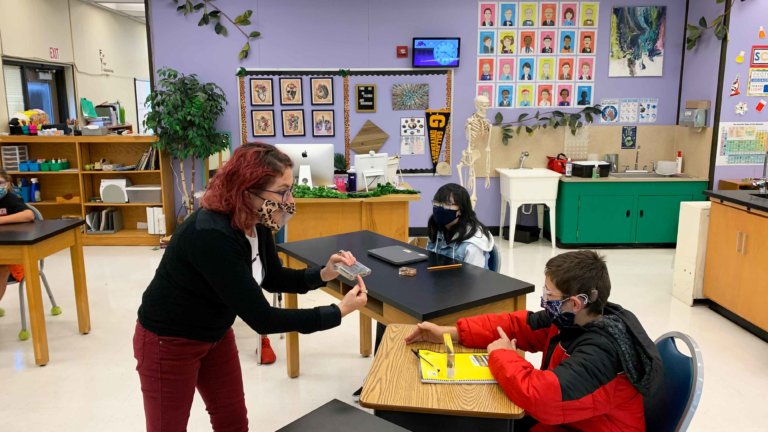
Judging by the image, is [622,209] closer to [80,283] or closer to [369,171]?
[369,171]

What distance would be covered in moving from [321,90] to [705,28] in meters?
4.24

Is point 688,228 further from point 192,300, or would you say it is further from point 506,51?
point 192,300

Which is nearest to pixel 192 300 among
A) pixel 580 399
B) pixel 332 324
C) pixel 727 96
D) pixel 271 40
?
pixel 332 324

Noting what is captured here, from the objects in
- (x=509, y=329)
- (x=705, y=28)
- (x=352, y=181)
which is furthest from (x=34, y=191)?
(x=705, y=28)

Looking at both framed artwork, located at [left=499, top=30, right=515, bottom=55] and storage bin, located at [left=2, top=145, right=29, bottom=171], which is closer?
storage bin, located at [left=2, top=145, right=29, bottom=171]

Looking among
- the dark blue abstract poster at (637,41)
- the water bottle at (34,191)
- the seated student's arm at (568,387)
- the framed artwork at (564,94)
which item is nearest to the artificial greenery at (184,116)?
the water bottle at (34,191)

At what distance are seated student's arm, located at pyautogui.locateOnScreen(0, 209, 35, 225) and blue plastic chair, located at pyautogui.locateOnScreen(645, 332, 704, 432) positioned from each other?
3868mm

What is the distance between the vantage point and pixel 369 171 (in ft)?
16.4

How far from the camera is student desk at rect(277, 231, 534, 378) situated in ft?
7.22

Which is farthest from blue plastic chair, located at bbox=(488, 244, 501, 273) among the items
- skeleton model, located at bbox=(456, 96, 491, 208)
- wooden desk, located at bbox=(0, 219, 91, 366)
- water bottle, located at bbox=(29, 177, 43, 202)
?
water bottle, located at bbox=(29, 177, 43, 202)

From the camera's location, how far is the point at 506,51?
22.1 ft

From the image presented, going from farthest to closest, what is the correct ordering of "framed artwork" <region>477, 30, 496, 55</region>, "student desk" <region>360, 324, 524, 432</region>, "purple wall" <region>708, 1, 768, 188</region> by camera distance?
"framed artwork" <region>477, 30, 496, 55</region>, "purple wall" <region>708, 1, 768, 188</region>, "student desk" <region>360, 324, 524, 432</region>

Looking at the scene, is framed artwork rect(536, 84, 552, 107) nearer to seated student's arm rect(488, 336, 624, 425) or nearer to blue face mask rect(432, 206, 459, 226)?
blue face mask rect(432, 206, 459, 226)

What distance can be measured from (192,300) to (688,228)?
4195mm
